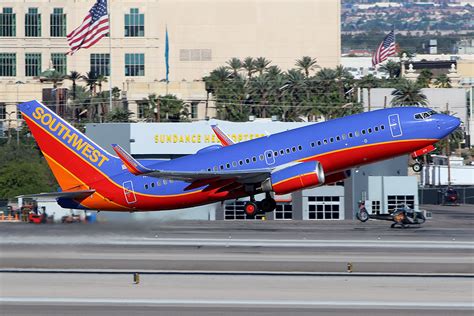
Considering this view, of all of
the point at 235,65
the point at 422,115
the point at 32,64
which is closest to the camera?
the point at 422,115

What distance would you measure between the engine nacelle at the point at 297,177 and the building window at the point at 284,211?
1521 inches

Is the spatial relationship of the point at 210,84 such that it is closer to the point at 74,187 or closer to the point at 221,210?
the point at 221,210

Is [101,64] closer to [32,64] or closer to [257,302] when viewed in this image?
[32,64]

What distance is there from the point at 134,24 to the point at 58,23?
1191 cm

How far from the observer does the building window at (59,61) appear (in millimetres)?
193625

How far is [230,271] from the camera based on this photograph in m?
59.5

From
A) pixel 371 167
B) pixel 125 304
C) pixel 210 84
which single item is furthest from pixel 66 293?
pixel 210 84

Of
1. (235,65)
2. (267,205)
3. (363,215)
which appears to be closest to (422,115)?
(267,205)

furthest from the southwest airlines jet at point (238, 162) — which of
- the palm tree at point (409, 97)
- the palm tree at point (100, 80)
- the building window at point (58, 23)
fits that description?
the building window at point (58, 23)

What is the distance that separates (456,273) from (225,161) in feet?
48.0

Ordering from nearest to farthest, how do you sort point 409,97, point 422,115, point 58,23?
point 422,115 → point 409,97 → point 58,23

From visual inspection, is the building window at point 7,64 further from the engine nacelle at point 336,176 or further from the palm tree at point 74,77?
the engine nacelle at point 336,176

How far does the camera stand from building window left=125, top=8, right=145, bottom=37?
630 feet

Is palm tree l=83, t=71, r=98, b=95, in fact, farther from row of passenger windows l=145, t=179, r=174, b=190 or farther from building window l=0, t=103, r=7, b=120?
row of passenger windows l=145, t=179, r=174, b=190
